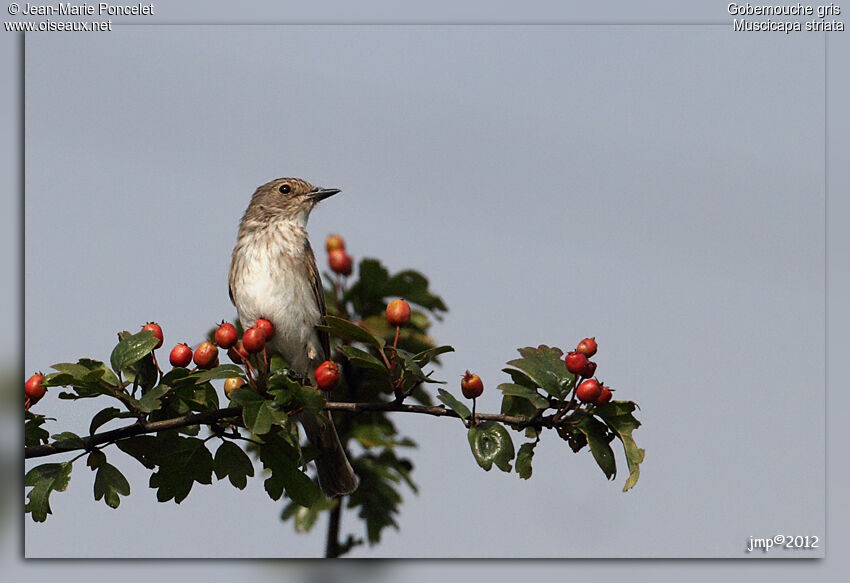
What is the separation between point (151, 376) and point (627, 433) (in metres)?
2.16

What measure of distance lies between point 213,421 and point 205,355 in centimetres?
32

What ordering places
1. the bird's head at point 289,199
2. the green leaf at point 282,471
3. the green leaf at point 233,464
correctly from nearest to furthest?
the green leaf at point 233,464 → the green leaf at point 282,471 → the bird's head at point 289,199

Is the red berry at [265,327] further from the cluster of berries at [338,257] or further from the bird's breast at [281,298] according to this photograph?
the cluster of berries at [338,257]

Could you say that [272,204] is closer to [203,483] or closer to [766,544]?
[203,483]

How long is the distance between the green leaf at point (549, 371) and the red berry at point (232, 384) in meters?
1.27

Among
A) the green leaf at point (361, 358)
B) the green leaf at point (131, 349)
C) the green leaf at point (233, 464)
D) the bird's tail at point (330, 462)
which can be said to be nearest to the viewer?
the green leaf at point (361, 358)

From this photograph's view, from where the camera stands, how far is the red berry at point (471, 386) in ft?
14.3

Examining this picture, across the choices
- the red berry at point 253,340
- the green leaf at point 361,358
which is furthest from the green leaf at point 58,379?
the green leaf at point 361,358

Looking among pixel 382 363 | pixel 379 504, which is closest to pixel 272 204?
pixel 379 504

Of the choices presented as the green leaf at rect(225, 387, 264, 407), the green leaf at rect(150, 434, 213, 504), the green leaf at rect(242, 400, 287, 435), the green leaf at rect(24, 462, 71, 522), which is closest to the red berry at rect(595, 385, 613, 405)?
the green leaf at rect(242, 400, 287, 435)

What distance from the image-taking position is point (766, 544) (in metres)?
5.36

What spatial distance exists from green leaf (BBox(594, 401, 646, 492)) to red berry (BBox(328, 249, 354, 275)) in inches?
129

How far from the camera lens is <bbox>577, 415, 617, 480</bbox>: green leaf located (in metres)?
4.39

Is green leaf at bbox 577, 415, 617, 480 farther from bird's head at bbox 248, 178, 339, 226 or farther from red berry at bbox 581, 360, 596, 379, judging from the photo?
bird's head at bbox 248, 178, 339, 226
